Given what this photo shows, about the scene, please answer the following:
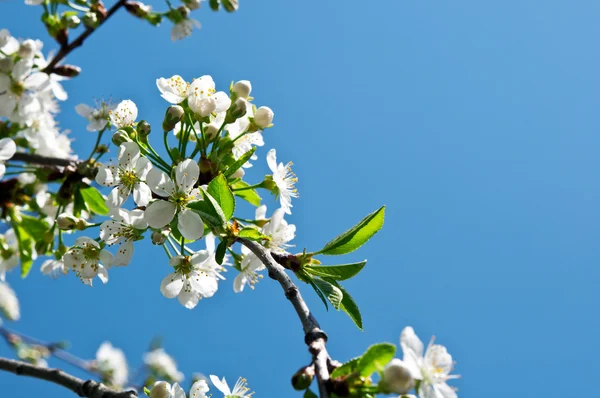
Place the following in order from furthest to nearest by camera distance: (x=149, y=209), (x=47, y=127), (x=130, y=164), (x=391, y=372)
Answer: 1. (x=47, y=127)
2. (x=130, y=164)
3. (x=149, y=209)
4. (x=391, y=372)

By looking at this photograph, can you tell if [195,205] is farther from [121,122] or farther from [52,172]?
[52,172]

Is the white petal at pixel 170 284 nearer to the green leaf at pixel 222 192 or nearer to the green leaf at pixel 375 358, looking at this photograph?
the green leaf at pixel 222 192

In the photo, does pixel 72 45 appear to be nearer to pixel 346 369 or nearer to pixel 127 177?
pixel 127 177

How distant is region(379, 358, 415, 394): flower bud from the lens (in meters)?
1.24

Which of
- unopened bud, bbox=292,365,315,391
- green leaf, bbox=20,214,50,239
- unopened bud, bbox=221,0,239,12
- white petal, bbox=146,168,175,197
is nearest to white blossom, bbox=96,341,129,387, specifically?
green leaf, bbox=20,214,50,239

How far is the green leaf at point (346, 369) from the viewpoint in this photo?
50.8 inches

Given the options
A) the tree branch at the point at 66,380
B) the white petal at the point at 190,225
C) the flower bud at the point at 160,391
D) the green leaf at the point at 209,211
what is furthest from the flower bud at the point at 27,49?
the flower bud at the point at 160,391

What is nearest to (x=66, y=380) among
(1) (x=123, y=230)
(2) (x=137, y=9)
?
(1) (x=123, y=230)

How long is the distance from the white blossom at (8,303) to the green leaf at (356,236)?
484 centimetres

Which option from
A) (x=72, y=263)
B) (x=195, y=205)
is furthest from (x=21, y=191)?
(x=195, y=205)

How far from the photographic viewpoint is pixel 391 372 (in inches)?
49.0

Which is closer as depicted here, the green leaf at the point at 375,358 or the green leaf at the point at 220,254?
the green leaf at the point at 375,358

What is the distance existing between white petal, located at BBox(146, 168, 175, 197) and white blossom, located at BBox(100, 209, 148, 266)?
13 centimetres

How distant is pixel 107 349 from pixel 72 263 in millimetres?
4913
